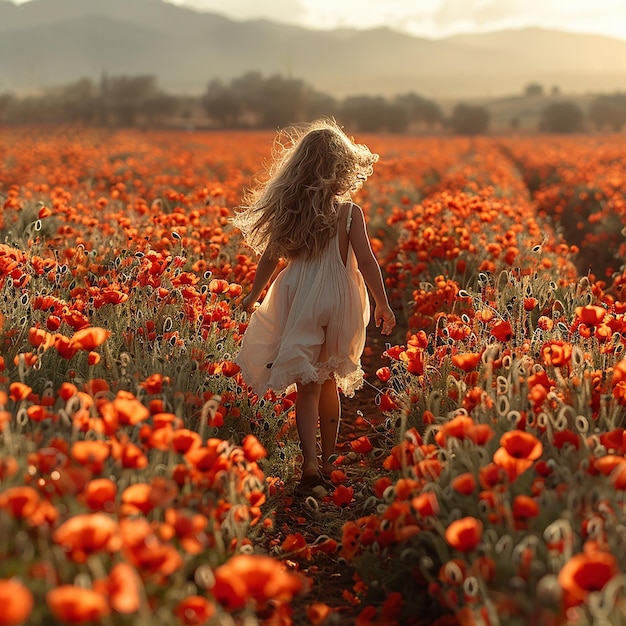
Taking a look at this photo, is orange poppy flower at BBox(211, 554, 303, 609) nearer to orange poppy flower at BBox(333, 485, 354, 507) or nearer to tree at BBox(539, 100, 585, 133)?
orange poppy flower at BBox(333, 485, 354, 507)

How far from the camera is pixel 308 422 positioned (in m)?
4.05

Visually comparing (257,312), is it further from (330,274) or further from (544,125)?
(544,125)

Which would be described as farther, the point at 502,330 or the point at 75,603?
the point at 502,330

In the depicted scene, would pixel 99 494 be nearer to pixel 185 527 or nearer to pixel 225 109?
pixel 185 527

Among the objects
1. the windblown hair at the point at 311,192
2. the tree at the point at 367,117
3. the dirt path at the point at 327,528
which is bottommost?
the dirt path at the point at 327,528

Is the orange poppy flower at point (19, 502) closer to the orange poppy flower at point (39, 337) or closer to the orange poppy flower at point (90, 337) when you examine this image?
the orange poppy flower at point (90, 337)

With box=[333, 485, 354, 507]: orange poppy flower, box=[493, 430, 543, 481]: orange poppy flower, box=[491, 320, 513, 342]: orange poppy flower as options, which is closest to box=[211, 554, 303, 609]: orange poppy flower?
Result: box=[493, 430, 543, 481]: orange poppy flower

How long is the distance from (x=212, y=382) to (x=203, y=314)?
49cm

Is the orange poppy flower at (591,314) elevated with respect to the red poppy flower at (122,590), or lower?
elevated

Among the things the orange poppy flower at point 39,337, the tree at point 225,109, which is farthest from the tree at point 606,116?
the orange poppy flower at point 39,337

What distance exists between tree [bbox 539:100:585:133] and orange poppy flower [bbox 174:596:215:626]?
63536 mm

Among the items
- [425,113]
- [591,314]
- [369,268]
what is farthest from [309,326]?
[425,113]

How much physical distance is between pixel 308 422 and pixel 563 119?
62073 mm

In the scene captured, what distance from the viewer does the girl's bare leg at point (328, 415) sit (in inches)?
169
